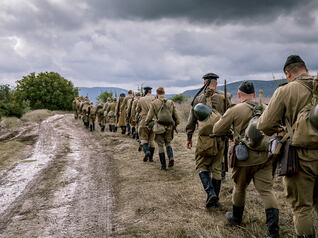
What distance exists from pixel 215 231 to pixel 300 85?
6.70 ft

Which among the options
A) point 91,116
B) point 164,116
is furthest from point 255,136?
point 91,116

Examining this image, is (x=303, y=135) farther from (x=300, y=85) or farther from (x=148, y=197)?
(x=148, y=197)

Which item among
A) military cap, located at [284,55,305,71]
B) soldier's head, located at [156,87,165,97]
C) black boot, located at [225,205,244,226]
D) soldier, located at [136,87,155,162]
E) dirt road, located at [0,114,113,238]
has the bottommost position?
dirt road, located at [0,114,113,238]

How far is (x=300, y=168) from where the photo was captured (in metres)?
2.90

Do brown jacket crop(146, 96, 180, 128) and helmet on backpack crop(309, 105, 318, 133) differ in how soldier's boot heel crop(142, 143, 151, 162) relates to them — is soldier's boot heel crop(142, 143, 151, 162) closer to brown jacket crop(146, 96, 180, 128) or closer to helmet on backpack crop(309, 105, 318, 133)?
brown jacket crop(146, 96, 180, 128)

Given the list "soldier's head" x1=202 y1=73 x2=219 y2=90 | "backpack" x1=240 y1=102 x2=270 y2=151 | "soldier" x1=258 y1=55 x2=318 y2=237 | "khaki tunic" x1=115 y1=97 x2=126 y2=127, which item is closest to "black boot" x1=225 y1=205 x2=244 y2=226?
"backpack" x1=240 y1=102 x2=270 y2=151

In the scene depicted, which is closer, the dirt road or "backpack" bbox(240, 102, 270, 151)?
"backpack" bbox(240, 102, 270, 151)

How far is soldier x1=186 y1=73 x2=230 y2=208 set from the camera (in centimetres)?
497

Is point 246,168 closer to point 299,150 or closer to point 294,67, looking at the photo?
point 299,150

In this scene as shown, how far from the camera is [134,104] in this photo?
1249 centimetres

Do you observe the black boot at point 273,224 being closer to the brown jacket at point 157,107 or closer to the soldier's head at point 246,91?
the soldier's head at point 246,91

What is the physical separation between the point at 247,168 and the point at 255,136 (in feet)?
1.62

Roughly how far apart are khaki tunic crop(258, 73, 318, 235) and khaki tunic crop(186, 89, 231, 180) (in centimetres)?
196

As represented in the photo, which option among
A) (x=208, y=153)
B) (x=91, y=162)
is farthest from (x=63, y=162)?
(x=208, y=153)
